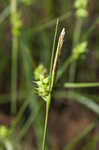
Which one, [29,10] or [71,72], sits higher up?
[29,10]

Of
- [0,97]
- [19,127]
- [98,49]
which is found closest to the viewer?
[19,127]

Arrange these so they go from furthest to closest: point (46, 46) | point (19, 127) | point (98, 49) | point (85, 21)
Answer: point (85, 21) → point (98, 49) → point (46, 46) → point (19, 127)

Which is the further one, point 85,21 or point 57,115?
point 85,21

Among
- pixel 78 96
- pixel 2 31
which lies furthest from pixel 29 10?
pixel 78 96

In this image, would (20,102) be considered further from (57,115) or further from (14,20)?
(14,20)

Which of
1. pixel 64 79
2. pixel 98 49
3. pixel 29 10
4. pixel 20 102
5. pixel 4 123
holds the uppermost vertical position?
pixel 29 10

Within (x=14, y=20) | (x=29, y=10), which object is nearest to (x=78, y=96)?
(x=14, y=20)

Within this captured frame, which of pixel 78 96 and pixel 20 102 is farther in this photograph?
pixel 20 102

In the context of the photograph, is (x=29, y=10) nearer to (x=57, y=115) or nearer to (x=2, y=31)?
(x=2, y=31)

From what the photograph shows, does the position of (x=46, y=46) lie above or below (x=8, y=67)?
above
